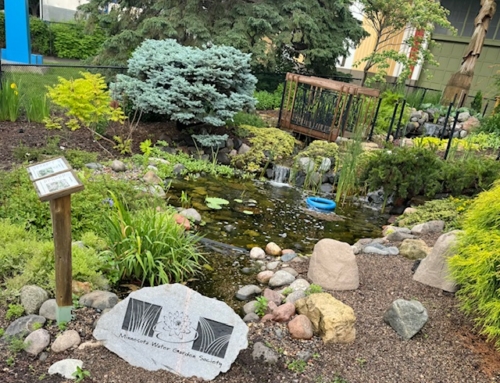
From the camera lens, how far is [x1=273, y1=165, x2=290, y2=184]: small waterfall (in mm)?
6632

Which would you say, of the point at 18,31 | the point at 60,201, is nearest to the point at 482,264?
the point at 60,201

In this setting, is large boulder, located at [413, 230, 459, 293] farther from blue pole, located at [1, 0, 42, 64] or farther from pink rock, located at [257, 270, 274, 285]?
blue pole, located at [1, 0, 42, 64]

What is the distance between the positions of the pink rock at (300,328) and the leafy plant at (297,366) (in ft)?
0.63

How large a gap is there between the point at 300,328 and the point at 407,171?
345 cm

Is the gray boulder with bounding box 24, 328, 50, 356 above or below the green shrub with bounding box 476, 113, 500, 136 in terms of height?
below

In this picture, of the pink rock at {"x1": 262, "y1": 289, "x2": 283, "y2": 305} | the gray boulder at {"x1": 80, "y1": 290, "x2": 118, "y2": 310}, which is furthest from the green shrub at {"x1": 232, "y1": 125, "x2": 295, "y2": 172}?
the gray boulder at {"x1": 80, "y1": 290, "x2": 118, "y2": 310}

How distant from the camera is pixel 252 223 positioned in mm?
4633

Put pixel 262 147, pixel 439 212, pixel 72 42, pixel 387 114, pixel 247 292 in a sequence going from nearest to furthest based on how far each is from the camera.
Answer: pixel 247 292 < pixel 439 212 < pixel 262 147 < pixel 387 114 < pixel 72 42

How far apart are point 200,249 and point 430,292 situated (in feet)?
6.61

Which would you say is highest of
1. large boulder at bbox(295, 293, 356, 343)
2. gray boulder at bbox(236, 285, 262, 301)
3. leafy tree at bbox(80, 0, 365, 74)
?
leafy tree at bbox(80, 0, 365, 74)

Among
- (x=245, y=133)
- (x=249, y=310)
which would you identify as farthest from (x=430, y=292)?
(x=245, y=133)

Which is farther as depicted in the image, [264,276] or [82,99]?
[82,99]

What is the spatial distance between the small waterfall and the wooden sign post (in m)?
4.65

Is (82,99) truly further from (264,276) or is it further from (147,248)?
(264,276)
